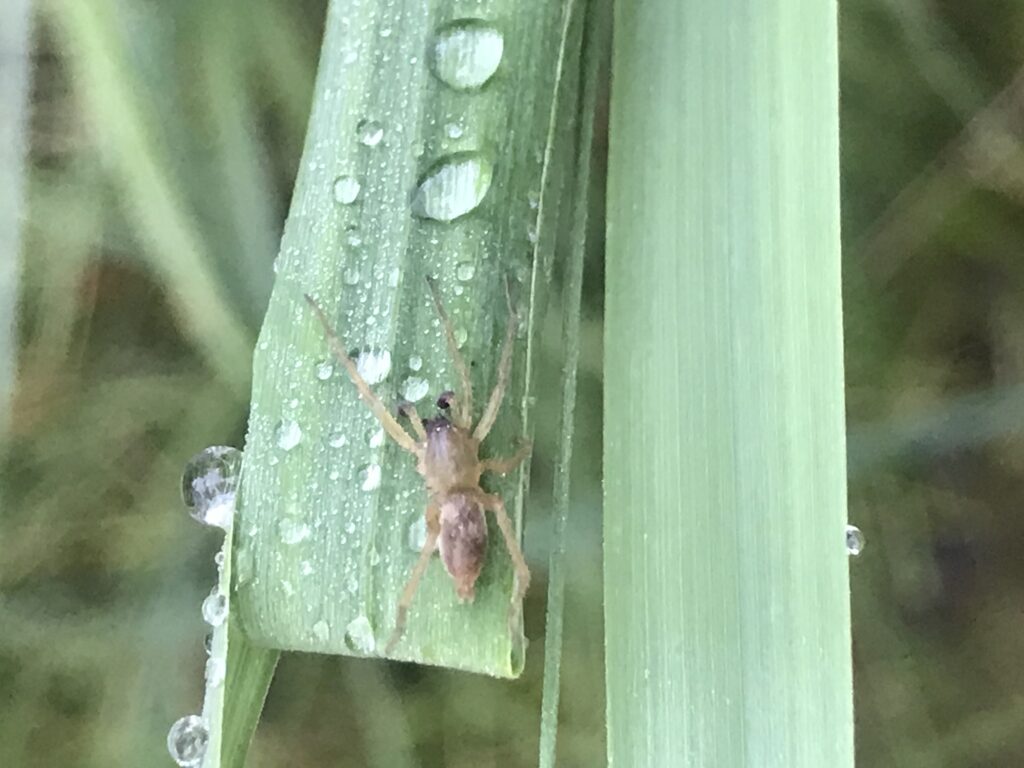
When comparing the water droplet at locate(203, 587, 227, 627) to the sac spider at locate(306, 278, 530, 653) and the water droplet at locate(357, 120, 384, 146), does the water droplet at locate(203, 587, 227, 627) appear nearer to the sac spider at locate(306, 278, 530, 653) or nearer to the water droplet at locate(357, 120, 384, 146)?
the sac spider at locate(306, 278, 530, 653)

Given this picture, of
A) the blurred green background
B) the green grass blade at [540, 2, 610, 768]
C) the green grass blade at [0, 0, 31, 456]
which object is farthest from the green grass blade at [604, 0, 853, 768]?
the green grass blade at [0, 0, 31, 456]

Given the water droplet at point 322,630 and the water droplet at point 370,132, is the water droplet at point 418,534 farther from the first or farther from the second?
the water droplet at point 370,132

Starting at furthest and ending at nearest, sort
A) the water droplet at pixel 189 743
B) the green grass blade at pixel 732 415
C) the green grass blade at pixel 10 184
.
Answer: the green grass blade at pixel 10 184 → the water droplet at pixel 189 743 → the green grass blade at pixel 732 415

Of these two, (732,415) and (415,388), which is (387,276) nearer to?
(415,388)

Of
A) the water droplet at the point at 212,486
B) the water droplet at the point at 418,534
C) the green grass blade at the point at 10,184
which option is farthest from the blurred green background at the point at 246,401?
the water droplet at the point at 418,534

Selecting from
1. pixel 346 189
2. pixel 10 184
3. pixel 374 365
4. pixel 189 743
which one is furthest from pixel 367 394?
pixel 10 184

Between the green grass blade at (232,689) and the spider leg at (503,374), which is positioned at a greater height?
the spider leg at (503,374)
